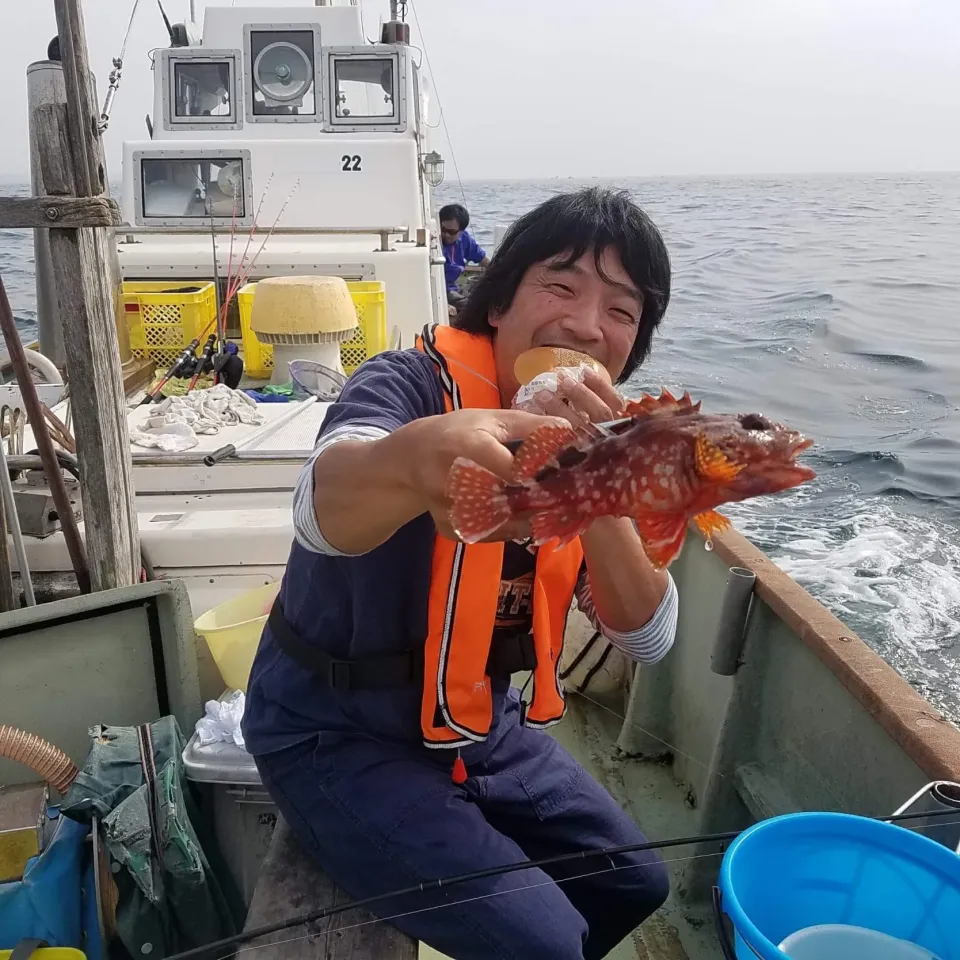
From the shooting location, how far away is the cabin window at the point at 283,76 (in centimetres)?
998

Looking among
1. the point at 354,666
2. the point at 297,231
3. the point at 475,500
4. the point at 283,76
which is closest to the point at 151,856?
the point at 354,666

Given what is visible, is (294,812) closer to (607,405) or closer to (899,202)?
(607,405)

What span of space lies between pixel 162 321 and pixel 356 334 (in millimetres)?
1957

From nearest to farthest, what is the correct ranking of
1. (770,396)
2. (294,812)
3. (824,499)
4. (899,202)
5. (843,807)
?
(294,812) < (843,807) < (824,499) < (770,396) < (899,202)

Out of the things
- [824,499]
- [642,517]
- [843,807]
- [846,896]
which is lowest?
[824,499]

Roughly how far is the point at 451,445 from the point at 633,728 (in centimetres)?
347

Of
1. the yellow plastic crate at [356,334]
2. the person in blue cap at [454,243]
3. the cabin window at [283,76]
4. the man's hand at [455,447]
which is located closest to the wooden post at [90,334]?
the man's hand at [455,447]

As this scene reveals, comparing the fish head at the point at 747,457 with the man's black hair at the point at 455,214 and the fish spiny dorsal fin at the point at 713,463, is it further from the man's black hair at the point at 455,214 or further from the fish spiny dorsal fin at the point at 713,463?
the man's black hair at the point at 455,214

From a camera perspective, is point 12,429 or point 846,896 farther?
point 12,429

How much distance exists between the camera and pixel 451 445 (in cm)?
162

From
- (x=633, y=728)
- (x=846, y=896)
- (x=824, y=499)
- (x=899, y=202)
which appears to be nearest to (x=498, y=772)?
(x=846, y=896)

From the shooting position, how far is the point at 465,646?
219 centimetres

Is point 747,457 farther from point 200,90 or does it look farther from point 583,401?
point 200,90

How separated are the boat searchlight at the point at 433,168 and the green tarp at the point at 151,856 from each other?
9.59 meters
